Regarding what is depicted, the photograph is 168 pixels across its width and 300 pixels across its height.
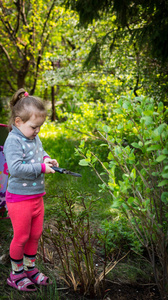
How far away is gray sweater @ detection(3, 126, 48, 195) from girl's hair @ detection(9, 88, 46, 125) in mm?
109

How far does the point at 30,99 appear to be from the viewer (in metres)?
2.14

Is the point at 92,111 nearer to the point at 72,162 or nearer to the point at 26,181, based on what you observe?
the point at 72,162

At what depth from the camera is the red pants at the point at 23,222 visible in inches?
78.5

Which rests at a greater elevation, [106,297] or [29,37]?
[29,37]

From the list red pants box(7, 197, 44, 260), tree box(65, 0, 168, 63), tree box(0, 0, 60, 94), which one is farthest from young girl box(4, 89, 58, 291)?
tree box(0, 0, 60, 94)

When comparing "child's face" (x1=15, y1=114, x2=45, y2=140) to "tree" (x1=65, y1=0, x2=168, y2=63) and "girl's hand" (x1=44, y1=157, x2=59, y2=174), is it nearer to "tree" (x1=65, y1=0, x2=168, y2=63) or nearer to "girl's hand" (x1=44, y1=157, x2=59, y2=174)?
"girl's hand" (x1=44, y1=157, x2=59, y2=174)

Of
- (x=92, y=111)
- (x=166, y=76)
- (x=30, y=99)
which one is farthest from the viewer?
(x=92, y=111)

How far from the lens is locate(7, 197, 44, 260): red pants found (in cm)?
200

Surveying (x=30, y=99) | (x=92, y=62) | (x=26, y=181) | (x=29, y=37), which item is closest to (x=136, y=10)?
(x=92, y=62)

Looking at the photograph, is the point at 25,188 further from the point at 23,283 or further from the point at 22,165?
the point at 23,283

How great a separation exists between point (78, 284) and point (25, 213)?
2.14 ft

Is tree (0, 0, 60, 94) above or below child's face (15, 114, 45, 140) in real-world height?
above

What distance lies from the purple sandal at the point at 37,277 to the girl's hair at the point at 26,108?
3.73ft

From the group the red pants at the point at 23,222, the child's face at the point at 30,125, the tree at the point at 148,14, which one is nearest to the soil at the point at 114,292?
the red pants at the point at 23,222
